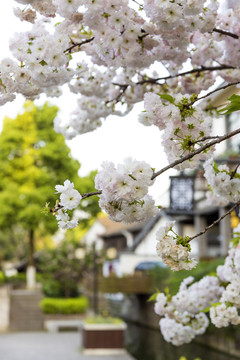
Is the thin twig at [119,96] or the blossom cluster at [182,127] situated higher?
the thin twig at [119,96]

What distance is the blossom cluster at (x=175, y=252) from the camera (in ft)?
6.90

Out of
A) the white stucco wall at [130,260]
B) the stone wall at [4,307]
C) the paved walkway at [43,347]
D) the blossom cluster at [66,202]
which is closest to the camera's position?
the blossom cluster at [66,202]

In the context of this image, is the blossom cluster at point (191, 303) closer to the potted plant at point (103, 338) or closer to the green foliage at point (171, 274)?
the potted plant at point (103, 338)

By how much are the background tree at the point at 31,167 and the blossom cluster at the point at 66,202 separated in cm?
2246

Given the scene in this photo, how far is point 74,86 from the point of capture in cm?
394

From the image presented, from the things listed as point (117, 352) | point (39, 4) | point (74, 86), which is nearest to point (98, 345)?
point (117, 352)

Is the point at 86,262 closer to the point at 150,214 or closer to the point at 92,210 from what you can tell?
the point at 92,210

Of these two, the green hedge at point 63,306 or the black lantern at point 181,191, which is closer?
the black lantern at point 181,191

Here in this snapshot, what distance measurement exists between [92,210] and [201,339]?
11.0 meters

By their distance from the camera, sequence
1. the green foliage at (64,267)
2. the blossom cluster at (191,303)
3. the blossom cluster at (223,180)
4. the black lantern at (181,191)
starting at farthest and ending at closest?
the green foliage at (64,267)
the black lantern at (181,191)
the blossom cluster at (191,303)
the blossom cluster at (223,180)

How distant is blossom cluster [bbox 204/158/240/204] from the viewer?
2570mm

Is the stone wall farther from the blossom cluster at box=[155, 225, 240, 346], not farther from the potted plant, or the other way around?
the blossom cluster at box=[155, 225, 240, 346]

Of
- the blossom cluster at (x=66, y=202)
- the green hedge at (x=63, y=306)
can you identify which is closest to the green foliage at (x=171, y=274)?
the green hedge at (x=63, y=306)

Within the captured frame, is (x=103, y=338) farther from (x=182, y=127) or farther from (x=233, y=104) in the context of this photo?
(x=233, y=104)
